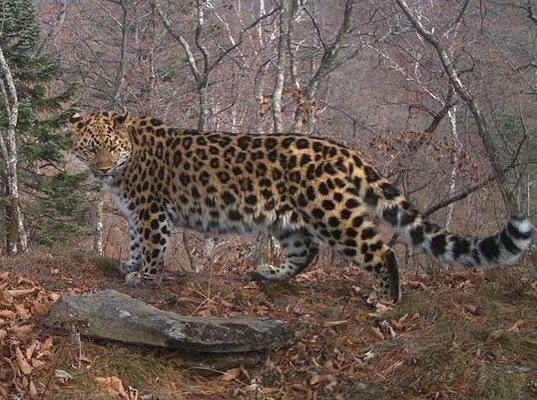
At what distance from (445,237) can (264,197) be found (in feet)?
6.22

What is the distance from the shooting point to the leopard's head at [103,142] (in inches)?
316

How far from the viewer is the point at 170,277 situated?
829 cm

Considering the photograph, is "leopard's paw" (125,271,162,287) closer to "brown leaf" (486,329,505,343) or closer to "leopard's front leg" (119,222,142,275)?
"leopard's front leg" (119,222,142,275)

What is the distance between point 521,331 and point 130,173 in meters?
4.43

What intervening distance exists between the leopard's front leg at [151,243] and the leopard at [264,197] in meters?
0.01

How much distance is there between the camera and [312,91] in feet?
49.1

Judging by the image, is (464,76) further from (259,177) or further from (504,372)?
(504,372)

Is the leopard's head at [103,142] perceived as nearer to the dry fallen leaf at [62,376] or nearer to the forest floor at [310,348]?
the forest floor at [310,348]

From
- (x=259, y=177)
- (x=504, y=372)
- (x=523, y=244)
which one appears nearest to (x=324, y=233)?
(x=259, y=177)

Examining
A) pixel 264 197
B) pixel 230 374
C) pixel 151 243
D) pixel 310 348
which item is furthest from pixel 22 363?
pixel 264 197

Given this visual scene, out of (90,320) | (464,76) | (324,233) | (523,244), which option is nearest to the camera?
(90,320)

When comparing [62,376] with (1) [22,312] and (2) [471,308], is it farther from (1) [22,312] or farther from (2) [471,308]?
(2) [471,308]

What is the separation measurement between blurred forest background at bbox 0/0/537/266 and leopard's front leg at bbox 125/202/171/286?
2858mm

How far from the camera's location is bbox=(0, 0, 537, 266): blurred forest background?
43.4 feet
